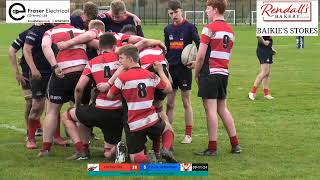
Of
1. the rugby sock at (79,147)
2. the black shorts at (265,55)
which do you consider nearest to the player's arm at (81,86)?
the rugby sock at (79,147)

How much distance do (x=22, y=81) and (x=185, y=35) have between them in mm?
2505

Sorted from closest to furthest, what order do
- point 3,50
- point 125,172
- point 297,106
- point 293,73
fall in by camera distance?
point 125,172 < point 297,106 < point 293,73 < point 3,50

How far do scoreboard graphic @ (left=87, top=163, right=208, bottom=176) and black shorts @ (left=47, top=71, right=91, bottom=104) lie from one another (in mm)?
1371

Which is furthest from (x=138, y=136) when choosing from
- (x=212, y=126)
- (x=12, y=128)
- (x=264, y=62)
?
(x=264, y=62)

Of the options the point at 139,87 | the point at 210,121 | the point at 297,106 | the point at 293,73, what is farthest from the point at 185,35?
the point at 293,73

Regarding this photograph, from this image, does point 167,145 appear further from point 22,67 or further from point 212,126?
point 22,67

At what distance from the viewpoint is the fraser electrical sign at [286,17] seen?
53.2 ft

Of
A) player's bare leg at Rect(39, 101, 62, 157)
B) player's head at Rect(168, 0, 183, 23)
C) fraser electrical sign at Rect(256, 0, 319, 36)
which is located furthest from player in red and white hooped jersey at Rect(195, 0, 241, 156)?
fraser electrical sign at Rect(256, 0, 319, 36)

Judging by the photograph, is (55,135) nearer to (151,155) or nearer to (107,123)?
(107,123)

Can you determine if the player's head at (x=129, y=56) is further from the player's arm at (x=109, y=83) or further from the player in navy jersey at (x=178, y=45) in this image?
the player in navy jersey at (x=178, y=45)

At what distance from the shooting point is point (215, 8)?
8242 mm

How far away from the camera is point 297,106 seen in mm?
12820

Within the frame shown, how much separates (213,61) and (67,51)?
1935 mm

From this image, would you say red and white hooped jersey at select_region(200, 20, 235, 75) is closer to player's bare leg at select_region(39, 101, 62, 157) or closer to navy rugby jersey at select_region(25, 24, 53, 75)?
player's bare leg at select_region(39, 101, 62, 157)
